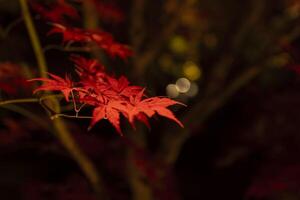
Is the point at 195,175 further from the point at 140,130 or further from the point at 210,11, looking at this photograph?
the point at 210,11

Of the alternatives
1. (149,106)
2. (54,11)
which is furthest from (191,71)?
(149,106)

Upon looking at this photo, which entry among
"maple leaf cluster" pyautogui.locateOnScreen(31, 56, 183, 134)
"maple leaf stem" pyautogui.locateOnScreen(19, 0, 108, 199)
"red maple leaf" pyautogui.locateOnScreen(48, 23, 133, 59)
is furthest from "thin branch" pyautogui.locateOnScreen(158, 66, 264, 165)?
"maple leaf cluster" pyautogui.locateOnScreen(31, 56, 183, 134)

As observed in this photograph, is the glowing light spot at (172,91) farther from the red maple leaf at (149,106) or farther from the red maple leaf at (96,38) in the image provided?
the red maple leaf at (149,106)

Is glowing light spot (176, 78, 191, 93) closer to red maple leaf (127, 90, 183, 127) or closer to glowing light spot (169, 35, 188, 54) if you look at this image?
glowing light spot (169, 35, 188, 54)

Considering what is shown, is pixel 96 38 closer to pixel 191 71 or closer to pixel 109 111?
pixel 109 111

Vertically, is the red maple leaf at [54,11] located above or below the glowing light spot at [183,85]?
below

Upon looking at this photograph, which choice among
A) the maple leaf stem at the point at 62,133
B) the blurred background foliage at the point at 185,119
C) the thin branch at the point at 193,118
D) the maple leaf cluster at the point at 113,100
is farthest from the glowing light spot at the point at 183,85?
the maple leaf cluster at the point at 113,100
